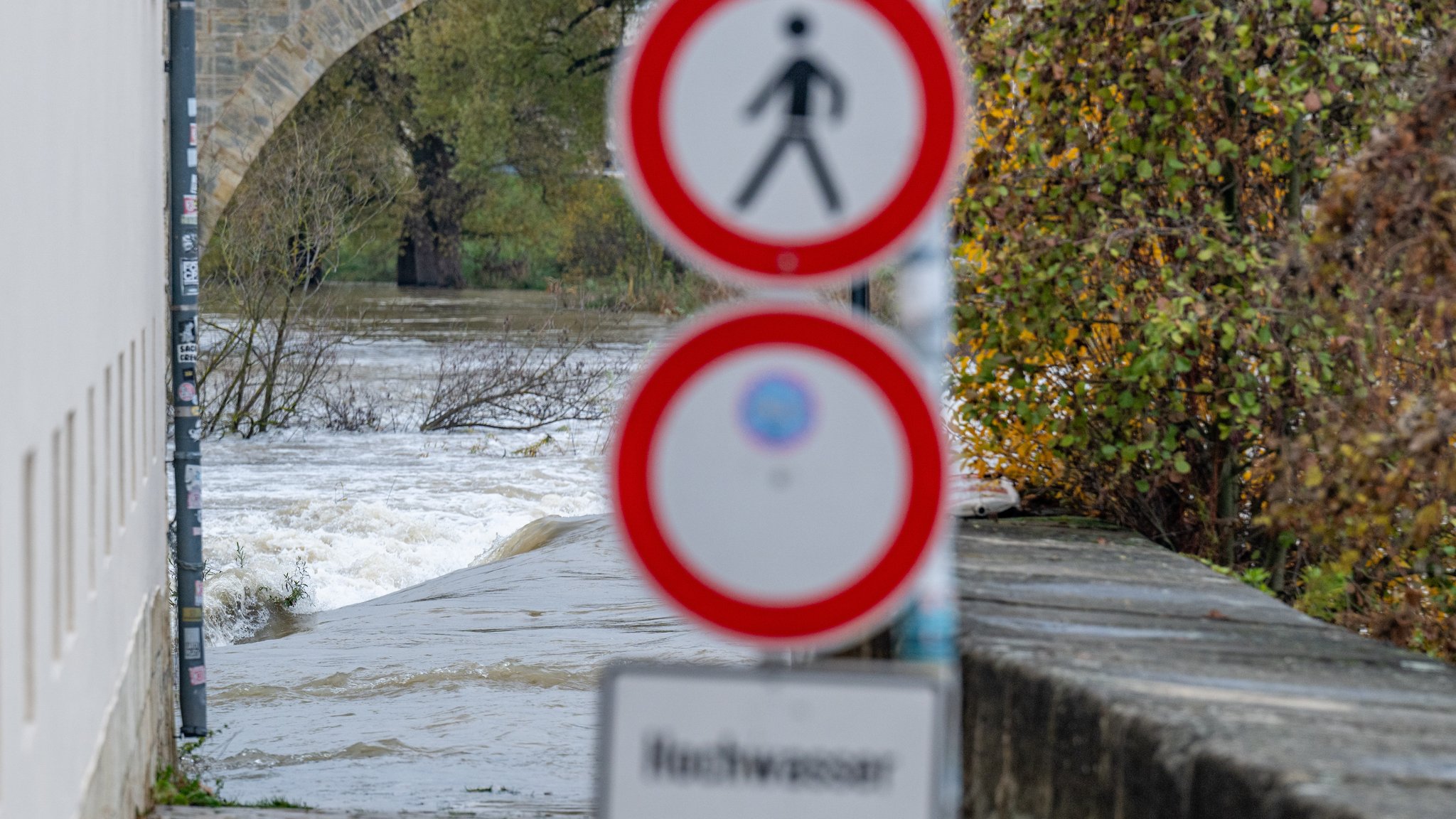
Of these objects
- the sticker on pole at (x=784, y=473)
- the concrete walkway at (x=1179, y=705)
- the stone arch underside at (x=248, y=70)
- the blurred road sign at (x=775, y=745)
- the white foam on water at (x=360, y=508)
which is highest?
the stone arch underside at (x=248, y=70)

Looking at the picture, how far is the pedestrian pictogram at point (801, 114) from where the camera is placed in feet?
7.55

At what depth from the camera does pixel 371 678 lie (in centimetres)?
948

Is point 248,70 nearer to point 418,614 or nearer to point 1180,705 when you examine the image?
point 418,614

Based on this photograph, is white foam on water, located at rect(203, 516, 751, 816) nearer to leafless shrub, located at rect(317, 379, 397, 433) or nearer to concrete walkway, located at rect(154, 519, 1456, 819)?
concrete walkway, located at rect(154, 519, 1456, 819)

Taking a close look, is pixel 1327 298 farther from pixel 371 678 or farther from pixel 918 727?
pixel 371 678

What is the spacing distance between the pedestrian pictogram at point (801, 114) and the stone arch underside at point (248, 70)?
1541cm

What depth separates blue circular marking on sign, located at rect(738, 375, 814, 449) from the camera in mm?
2197

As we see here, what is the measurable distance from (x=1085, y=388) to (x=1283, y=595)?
95 cm

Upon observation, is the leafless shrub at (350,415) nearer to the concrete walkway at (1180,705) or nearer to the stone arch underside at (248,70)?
the stone arch underside at (248,70)

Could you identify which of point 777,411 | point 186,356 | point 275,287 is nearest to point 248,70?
point 275,287

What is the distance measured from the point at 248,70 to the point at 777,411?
52.1 feet

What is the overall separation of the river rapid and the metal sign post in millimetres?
445

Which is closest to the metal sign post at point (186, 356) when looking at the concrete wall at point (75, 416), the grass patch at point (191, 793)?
the grass patch at point (191, 793)

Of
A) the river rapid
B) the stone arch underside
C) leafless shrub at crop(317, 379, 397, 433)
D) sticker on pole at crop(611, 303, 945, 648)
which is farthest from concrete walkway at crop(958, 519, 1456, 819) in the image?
leafless shrub at crop(317, 379, 397, 433)
